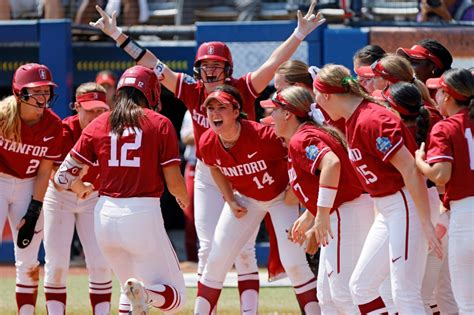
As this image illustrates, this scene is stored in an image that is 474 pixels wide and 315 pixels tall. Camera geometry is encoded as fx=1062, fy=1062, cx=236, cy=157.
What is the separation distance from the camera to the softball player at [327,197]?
6.24m

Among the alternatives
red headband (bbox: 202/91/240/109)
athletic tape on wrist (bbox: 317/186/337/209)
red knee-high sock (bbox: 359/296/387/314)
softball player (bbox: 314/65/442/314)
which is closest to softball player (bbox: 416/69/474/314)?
softball player (bbox: 314/65/442/314)

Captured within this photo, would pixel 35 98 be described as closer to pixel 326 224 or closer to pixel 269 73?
pixel 269 73

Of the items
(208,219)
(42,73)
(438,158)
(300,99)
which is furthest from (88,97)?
(438,158)

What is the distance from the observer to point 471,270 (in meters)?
5.91

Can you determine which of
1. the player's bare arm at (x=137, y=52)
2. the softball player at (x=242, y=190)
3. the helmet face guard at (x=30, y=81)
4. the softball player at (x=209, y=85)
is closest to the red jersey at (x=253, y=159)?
the softball player at (x=242, y=190)

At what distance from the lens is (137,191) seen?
6438 millimetres

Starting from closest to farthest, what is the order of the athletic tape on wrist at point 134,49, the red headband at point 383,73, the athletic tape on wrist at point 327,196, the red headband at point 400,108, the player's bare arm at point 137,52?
the athletic tape on wrist at point 327,196
the red headband at point 400,108
the red headband at point 383,73
the player's bare arm at point 137,52
the athletic tape on wrist at point 134,49

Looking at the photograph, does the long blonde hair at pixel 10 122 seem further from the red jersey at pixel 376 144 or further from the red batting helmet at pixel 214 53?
the red jersey at pixel 376 144

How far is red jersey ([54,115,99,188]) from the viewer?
25.9 ft

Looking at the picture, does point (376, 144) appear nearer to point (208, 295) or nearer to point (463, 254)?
point (463, 254)

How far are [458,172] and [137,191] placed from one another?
191cm

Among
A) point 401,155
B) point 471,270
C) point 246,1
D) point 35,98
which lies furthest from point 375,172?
point 246,1

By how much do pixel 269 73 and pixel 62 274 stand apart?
2.14 metres

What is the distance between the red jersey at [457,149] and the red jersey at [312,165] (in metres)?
0.70
